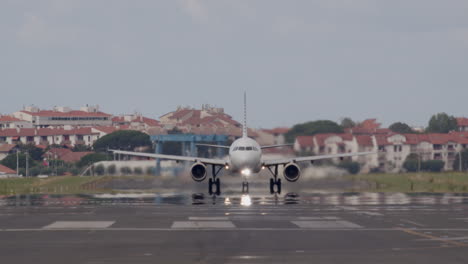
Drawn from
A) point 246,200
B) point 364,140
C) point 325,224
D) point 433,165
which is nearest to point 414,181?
point 364,140

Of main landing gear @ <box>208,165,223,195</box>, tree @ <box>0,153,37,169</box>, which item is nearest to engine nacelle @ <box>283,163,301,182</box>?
main landing gear @ <box>208,165,223,195</box>

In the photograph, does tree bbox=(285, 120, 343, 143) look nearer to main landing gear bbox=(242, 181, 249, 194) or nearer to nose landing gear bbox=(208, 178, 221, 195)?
main landing gear bbox=(242, 181, 249, 194)

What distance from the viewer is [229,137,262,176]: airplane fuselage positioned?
61.6 metres

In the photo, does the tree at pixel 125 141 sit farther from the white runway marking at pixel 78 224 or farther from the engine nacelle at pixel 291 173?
the white runway marking at pixel 78 224

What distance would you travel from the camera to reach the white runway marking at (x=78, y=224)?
33.8 meters

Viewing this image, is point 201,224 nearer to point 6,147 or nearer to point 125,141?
point 125,141

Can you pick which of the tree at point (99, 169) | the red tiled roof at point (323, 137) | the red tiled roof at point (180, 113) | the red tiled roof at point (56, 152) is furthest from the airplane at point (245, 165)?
the red tiled roof at point (56, 152)

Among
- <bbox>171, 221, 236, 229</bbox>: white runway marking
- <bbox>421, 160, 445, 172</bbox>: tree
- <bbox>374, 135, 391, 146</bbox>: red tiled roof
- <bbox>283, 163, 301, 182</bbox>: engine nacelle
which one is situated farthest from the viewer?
<bbox>374, 135, 391, 146</bbox>: red tiled roof

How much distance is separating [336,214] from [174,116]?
95654 mm

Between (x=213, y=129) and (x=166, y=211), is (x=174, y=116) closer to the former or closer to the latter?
(x=213, y=129)

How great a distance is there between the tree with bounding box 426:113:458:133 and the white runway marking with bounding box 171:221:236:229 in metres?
103

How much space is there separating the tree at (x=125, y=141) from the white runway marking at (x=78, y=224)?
62.5 meters

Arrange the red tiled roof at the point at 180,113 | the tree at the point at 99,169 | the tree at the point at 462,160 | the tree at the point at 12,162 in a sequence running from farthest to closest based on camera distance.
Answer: the tree at the point at 12,162 < the red tiled roof at the point at 180,113 < the tree at the point at 462,160 < the tree at the point at 99,169

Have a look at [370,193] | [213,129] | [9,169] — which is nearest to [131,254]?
[370,193]
